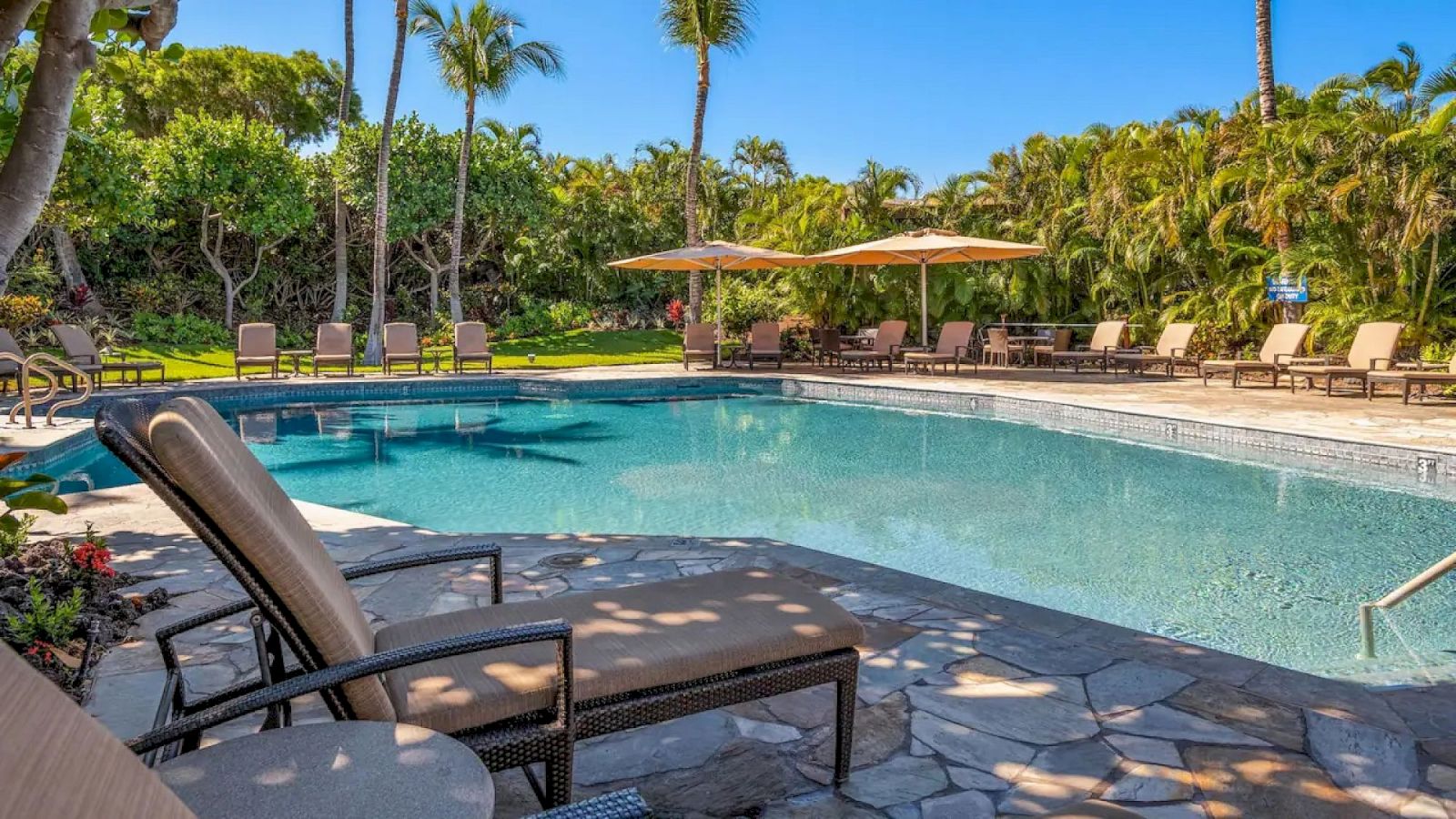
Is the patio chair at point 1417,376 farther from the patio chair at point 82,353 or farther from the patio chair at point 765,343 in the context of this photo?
the patio chair at point 82,353

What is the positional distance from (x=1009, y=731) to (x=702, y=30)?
59.7ft

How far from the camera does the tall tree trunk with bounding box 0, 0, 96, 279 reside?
2795 mm

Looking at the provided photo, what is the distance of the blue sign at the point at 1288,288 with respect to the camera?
511 inches

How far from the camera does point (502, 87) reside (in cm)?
1816

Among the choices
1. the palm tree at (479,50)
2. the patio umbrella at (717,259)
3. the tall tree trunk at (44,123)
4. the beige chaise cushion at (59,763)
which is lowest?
the beige chaise cushion at (59,763)

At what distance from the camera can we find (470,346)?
16141 millimetres

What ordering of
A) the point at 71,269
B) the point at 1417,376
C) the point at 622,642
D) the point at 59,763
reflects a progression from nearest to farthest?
1. the point at 59,763
2. the point at 622,642
3. the point at 1417,376
4. the point at 71,269

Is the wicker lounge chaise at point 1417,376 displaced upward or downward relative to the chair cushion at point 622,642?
upward

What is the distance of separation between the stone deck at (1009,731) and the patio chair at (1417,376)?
29.0 ft

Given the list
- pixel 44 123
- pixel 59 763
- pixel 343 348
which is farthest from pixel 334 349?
pixel 59 763

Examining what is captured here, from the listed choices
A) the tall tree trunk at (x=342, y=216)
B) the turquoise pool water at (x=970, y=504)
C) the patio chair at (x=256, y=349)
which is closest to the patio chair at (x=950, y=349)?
the turquoise pool water at (x=970, y=504)

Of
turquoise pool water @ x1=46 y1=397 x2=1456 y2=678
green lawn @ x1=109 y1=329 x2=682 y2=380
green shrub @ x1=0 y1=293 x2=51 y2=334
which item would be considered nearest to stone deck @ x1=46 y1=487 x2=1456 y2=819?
turquoise pool water @ x1=46 y1=397 x2=1456 y2=678

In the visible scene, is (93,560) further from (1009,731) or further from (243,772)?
(1009,731)

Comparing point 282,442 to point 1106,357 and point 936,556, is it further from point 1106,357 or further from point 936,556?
point 1106,357
